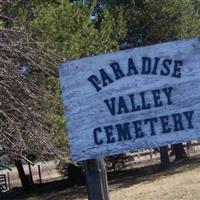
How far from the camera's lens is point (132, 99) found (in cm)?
573

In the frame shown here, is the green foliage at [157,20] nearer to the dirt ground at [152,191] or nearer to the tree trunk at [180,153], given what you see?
the dirt ground at [152,191]

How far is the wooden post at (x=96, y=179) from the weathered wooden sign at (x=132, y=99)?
173mm

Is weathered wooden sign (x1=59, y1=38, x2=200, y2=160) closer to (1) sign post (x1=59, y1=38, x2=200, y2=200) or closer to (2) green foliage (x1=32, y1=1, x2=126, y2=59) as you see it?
(1) sign post (x1=59, y1=38, x2=200, y2=200)

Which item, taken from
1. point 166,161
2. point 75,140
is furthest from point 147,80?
point 166,161

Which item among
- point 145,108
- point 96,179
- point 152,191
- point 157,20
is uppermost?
point 157,20

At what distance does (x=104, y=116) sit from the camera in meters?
5.75

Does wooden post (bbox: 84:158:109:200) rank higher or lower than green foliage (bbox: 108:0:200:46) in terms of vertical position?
lower

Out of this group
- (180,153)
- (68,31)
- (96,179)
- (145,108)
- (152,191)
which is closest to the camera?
(145,108)

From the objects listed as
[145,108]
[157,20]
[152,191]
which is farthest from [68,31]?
[145,108]

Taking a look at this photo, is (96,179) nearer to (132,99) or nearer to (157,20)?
(132,99)

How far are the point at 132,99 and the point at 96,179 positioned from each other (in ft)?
2.74

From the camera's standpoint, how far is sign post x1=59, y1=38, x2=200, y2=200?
5.71 metres

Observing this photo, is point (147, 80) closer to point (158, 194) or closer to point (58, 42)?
point (58, 42)

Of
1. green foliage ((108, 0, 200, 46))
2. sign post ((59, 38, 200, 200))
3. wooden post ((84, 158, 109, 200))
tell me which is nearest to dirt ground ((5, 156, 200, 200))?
green foliage ((108, 0, 200, 46))
